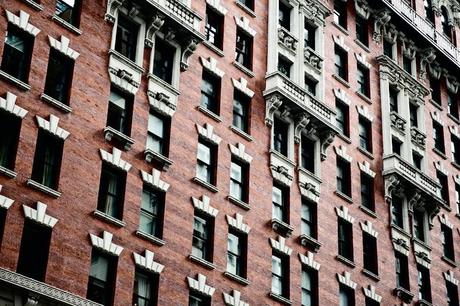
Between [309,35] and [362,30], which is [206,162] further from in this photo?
[362,30]

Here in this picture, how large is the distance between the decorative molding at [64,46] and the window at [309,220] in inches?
555

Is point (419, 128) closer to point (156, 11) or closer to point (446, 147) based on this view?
point (446, 147)

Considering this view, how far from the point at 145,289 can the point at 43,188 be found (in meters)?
5.84

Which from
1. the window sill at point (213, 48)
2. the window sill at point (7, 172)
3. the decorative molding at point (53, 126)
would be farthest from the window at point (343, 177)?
the window sill at point (7, 172)

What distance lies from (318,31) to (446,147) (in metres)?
13.2

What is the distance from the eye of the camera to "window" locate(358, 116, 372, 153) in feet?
169

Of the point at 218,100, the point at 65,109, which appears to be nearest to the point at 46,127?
the point at 65,109

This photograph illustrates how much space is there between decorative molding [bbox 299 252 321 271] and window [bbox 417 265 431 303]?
378 inches

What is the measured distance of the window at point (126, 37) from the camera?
3988 cm

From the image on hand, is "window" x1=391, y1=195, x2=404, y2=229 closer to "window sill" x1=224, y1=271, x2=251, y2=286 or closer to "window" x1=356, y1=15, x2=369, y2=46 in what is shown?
"window" x1=356, y1=15, x2=369, y2=46

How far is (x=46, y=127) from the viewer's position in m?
34.5

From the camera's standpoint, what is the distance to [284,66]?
47812mm

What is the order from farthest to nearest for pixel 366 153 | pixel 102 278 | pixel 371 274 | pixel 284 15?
pixel 366 153, pixel 284 15, pixel 371 274, pixel 102 278

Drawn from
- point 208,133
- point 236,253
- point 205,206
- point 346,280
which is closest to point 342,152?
point 346,280
